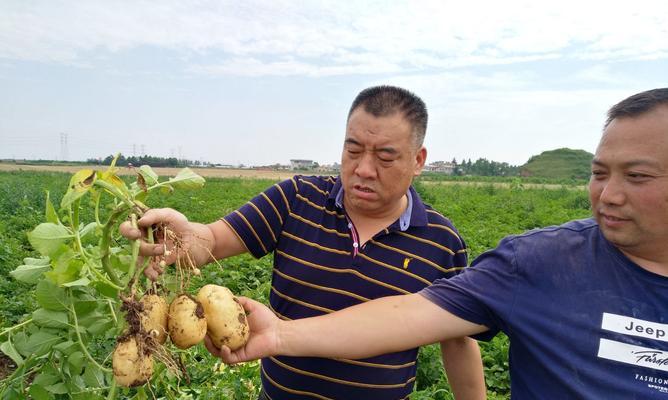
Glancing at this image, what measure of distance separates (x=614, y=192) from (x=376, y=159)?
783 mm

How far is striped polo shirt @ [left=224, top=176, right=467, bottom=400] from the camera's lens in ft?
6.06

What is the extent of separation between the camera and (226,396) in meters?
3.04

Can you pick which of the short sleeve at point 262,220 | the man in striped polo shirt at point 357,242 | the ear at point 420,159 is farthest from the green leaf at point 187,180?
the ear at point 420,159

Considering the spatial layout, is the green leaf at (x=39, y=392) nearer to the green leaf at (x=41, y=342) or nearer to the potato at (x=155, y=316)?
the green leaf at (x=41, y=342)

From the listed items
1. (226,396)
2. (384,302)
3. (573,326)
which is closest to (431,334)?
(384,302)

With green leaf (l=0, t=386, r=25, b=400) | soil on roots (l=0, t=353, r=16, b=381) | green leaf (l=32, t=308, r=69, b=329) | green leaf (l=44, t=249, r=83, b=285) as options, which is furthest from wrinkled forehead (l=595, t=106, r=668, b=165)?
soil on roots (l=0, t=353, r=16, b=381)

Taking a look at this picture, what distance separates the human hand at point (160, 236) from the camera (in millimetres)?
1402

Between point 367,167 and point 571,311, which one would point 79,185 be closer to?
point 367,167

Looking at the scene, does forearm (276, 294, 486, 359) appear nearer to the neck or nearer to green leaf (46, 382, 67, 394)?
the neck

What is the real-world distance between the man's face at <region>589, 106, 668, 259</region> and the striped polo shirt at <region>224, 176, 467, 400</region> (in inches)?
27.3

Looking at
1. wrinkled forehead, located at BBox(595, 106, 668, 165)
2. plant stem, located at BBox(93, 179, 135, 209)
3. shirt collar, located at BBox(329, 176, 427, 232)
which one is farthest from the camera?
shirt collar, located at BBox(329, 176, 427, 232)

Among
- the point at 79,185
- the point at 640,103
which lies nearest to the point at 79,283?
the point at 79,185

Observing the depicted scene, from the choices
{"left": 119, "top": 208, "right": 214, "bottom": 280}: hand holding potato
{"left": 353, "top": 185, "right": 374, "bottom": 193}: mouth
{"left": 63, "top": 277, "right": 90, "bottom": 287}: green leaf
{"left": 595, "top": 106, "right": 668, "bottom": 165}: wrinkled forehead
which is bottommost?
{"left": 63, "top": 277, "right": 90, "bottom": 287}: green leaf

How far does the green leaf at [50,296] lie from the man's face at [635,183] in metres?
1.49
